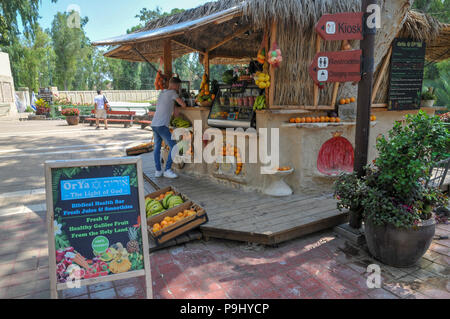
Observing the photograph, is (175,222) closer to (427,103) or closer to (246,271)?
(246,271)

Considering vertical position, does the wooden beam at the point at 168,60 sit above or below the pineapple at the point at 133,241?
above

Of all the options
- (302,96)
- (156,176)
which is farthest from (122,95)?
(302,96)

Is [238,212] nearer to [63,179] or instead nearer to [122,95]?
[63,179]

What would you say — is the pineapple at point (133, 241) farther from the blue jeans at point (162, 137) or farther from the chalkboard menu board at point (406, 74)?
the chalkboard menu board at point (406, 74)

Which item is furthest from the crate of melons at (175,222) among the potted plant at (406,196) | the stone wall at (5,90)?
the stone wall at (5,90)

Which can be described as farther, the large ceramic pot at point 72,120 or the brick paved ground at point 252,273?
the large ceramic pot at point 72,120

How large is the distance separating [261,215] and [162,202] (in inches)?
56.9

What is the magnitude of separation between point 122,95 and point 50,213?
3026cm

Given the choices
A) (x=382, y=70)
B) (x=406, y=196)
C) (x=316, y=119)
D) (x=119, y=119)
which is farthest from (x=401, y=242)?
(x=119, y=119)

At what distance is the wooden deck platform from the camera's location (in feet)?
12.4

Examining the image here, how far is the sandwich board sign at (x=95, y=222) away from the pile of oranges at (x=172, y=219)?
1.16m

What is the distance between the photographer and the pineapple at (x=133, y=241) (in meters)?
2.51

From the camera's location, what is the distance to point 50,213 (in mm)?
2332
